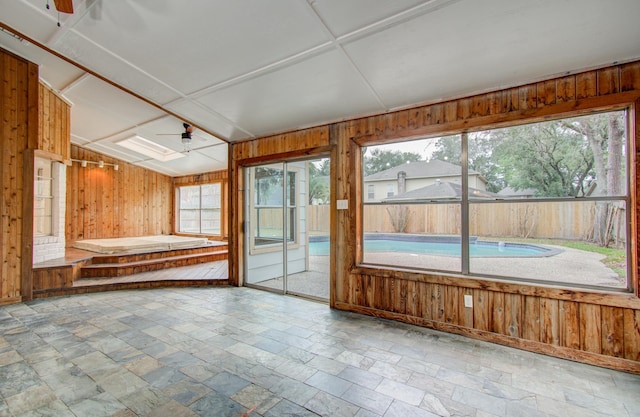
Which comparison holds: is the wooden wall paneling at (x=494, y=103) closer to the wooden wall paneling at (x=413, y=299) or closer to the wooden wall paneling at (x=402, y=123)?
the wooden wall paneling at (x=402, y=123)

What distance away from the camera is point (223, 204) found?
820cm

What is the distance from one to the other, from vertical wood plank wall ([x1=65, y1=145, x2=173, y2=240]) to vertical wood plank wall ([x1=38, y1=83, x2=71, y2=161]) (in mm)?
2656

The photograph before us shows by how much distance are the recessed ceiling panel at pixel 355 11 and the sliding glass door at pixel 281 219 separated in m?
2.43

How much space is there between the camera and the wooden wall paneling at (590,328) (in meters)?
2.44

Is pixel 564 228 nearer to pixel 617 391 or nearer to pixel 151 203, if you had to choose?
pixel 617 391

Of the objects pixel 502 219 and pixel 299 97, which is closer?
pixel 502 219

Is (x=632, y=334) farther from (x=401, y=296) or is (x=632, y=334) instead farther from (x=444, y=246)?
(x=401, y=296)

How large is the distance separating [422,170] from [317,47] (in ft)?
5.80

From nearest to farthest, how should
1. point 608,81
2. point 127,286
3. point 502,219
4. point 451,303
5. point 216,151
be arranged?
point 608,81
point 502,219
point 451,303
point 127,286
point 216,151

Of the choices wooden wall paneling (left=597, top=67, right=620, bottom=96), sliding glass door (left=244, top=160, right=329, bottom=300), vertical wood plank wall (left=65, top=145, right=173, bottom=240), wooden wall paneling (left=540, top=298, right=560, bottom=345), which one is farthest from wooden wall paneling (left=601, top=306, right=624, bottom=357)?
vertical wood plank wall (left=65, top=145, right=173, bottom=240)

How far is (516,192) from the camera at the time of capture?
9.35 feet

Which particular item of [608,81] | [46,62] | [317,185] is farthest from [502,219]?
[46,62]

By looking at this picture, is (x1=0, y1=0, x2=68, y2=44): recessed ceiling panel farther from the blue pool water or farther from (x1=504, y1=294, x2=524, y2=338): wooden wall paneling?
(x1=504, y1=294, x2=524, y2=338): wooden wall paneling

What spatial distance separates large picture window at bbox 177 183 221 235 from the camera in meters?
8.48
